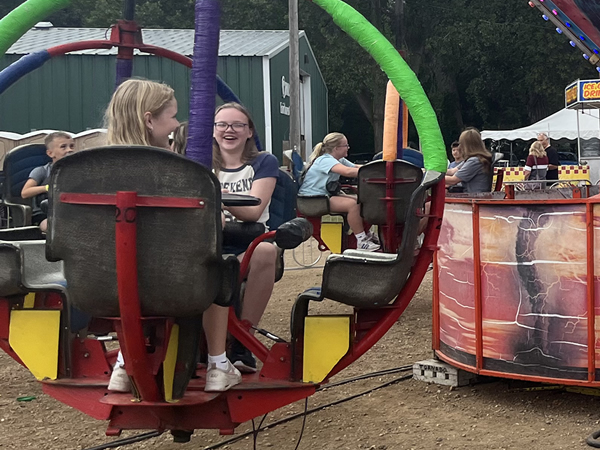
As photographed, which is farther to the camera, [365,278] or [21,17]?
[21,17]

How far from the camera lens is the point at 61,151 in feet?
19.4

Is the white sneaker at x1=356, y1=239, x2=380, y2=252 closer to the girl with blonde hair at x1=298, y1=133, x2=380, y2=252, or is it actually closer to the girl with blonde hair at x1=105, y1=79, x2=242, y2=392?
the girl with blonde hair at x1=298, y1=133, x2=380, y2=252

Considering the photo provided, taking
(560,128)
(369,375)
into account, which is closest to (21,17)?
(369,375)

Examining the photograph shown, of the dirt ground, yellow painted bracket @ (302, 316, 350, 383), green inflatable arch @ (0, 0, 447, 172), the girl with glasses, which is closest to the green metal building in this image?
the dirt ground

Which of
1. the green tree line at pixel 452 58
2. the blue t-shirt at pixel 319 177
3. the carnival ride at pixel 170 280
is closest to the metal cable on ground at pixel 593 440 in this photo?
the carnival ride at pixel 170 280

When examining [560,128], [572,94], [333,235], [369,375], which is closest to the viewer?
[369,375]

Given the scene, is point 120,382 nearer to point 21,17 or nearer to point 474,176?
point 21,17

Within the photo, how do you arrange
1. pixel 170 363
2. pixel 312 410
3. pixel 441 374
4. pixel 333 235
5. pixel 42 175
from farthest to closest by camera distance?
pixel 333 235 → pixel 42 175 → pixel 441 374 → pixel 312 410 → pixel 170 363

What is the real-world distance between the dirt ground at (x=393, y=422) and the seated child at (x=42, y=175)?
1.35 metres

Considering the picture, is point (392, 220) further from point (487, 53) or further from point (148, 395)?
point (487, 53)

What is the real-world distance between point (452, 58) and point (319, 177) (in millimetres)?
30771

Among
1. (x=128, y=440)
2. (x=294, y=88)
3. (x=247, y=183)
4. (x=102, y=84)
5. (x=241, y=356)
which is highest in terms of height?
(x=102, y=84)

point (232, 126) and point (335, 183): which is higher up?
point (232, 126)

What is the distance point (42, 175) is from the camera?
231 inches
